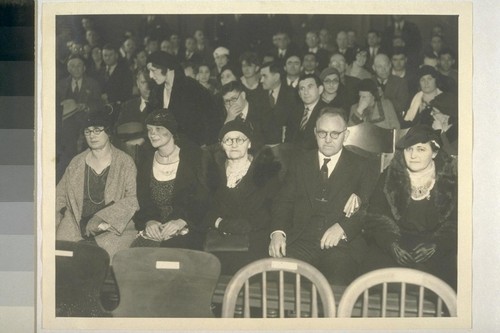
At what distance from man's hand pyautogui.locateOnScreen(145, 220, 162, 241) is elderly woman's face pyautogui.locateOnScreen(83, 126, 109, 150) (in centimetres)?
32

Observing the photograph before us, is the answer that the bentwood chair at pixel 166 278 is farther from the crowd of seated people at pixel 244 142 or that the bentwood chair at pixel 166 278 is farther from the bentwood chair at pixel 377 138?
the bentwood chair at pixel 377 138

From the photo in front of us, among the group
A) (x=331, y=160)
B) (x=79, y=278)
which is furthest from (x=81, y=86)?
(x=331, y=160)

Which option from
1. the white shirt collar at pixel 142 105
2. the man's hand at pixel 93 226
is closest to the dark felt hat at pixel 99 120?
the white shirt collar at pixel 142 105

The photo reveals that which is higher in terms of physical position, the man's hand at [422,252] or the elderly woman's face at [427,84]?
the elderly woman's face at [427,84]

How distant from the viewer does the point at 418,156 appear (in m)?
2.71

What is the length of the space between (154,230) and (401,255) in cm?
87

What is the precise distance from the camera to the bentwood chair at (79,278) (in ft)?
8.82

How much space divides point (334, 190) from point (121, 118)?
789mm

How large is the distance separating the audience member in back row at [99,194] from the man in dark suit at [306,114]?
1.89 ft

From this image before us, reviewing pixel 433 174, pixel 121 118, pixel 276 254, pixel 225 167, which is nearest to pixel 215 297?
pixel 276 254

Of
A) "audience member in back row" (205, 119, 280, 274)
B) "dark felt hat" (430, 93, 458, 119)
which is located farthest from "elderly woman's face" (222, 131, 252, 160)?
"dark felt hat" (430, 93, 458, 119)

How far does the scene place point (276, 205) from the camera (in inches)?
106

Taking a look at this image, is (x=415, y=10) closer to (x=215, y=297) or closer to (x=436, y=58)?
(x=436, y=58)

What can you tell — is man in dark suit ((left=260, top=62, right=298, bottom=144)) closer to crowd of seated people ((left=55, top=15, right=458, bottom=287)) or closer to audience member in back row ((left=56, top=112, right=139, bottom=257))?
crowd of seated people ((left=55, top=15, right=458, bottom=287))
